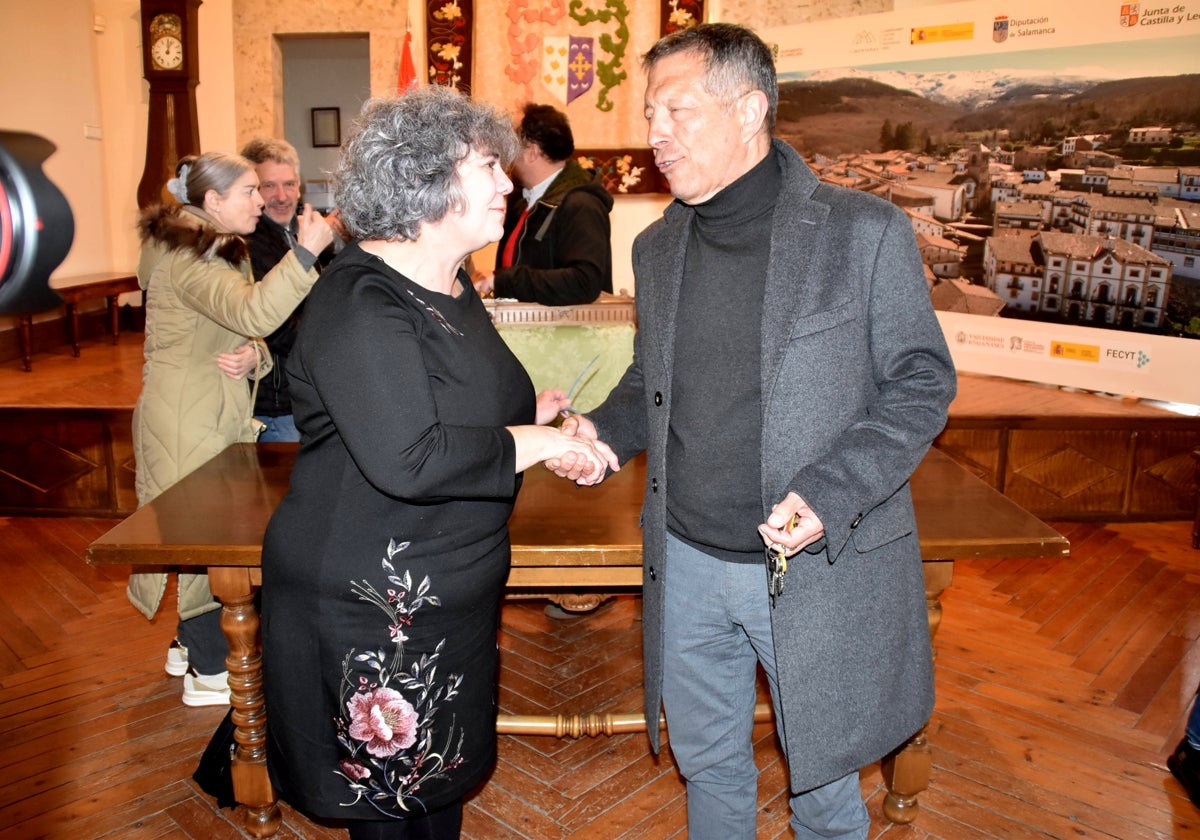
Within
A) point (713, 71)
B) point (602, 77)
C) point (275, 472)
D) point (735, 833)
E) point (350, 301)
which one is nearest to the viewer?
point (350, 301)

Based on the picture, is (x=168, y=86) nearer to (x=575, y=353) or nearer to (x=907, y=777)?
(x=575, y=353)

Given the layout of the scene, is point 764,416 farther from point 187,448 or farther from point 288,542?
point 187,448

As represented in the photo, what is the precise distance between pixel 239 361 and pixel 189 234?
1.28ft

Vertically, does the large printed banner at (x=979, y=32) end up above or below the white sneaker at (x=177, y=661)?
above

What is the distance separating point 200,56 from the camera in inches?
286

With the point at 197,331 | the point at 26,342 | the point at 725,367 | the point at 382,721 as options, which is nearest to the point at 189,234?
the point at 197,331

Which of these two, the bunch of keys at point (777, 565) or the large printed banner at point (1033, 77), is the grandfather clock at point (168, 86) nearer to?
the large printed banner at point (1033, 77)

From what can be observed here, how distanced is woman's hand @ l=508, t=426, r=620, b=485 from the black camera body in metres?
1.00

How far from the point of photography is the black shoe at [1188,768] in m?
2.56

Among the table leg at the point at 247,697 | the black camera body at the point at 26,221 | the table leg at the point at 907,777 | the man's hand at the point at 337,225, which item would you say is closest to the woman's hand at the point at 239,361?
the man's hand at the point at 337,225

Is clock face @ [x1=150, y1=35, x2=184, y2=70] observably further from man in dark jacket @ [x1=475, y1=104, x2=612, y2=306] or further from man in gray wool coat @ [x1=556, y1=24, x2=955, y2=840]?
man in gray wool coat @ [x1=556, y1=24, x2=955, y2=840]

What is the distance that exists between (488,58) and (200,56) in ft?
7.47

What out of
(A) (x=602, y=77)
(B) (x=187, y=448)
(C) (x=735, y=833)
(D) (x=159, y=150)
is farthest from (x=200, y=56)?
(C) (x=735, y=833)

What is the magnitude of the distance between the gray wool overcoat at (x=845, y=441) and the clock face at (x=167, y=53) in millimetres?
6738
